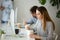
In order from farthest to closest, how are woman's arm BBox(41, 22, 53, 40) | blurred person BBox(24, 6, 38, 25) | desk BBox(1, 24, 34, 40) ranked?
blurred person BBox(24, 6, 38, 25) → woman's arm BBox(41, 22, 53, 40) → desk BBox(1, 24, 34, 40)

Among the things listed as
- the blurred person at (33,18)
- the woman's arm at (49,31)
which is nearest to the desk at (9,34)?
the blurred person at (33,18)

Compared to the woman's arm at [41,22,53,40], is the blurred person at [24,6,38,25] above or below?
above

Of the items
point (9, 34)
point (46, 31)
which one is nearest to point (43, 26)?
point (46, 31)

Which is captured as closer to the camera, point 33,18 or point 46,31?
point 46,31

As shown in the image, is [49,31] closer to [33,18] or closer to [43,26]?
[43,26]

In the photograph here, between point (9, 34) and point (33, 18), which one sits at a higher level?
point (33, 18)

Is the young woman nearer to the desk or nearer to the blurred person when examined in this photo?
the blurred person

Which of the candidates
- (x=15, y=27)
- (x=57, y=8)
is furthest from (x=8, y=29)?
(x=57, y=8)

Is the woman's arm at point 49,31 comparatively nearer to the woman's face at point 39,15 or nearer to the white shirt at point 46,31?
the white shirt at point 46,31

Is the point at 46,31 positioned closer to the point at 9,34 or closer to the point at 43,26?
the point at 43,26

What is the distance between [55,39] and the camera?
191cm

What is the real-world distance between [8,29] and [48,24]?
0.47 m

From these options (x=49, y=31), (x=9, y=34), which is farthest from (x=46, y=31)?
(x=9, y=34)

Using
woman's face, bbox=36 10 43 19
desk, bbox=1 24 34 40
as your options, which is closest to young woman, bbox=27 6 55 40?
woman's face, bbox=36 10 43 19
